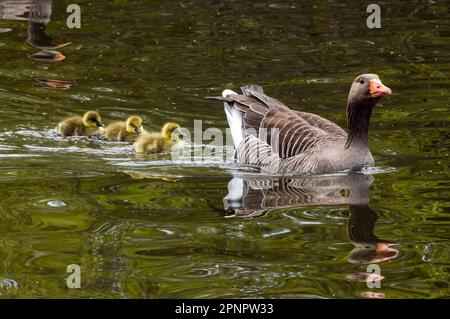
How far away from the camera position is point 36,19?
14953 mm

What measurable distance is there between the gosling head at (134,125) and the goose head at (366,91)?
2257mm

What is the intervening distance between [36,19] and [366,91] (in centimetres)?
724

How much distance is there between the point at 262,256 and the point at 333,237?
0.67 m

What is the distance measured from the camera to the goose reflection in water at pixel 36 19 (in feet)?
44.1

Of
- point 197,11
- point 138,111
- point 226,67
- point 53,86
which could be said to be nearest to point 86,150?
point 138,111

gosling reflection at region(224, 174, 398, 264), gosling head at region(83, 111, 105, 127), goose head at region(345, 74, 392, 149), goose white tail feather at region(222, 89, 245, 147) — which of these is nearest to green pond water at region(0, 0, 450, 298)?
gosling reflection at region(224, 174, 398, 264)

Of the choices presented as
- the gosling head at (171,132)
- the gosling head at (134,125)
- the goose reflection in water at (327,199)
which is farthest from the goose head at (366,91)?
the gosling head at (134,125)

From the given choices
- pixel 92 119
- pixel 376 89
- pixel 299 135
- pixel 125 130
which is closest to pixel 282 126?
pixel 299 135

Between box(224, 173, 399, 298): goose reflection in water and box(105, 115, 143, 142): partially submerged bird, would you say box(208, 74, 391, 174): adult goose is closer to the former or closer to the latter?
box(224, 173, 399, 298): goose reflection in water

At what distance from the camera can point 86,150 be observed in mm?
10273

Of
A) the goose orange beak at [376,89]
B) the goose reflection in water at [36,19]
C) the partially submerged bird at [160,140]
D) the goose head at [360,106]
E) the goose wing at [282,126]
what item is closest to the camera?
the goose orange beak at [376,89]

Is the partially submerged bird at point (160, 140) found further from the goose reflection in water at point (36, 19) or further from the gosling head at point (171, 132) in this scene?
the goose reflection in water at point (36, 19)

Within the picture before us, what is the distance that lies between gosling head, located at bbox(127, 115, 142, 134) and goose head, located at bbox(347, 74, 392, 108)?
7.41 feet

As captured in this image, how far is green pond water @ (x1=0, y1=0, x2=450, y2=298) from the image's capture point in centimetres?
661
